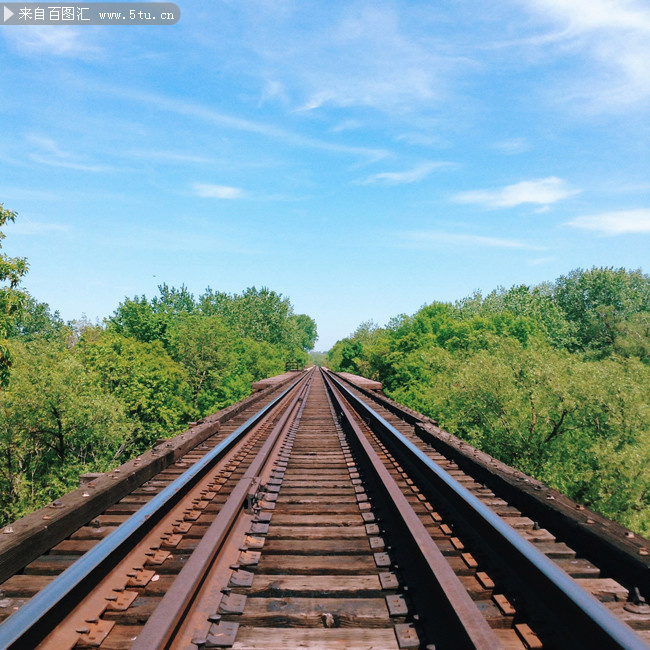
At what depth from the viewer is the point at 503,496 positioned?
4398 mm

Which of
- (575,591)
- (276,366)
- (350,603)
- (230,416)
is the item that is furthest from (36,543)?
(276,366)

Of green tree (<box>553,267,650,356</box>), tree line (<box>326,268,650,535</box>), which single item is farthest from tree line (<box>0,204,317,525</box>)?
green tree (<box>553,267,650,356</box>)

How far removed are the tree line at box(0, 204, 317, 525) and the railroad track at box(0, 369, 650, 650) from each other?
1149 cm

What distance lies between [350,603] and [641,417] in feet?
77.5

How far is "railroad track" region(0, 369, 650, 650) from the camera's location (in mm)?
2227

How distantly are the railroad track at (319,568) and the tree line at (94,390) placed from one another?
37.7 feet

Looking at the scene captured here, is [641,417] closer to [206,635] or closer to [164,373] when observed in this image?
[206,635]

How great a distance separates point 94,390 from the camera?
86.8 feet

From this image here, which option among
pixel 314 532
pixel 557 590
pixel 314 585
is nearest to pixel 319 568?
pixel 314 585

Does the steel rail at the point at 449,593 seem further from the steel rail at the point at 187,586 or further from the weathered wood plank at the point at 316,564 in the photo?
the steel rail at the point at 187,586

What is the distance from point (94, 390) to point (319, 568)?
27.5 meters

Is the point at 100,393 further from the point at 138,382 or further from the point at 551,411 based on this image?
the point at 551,411

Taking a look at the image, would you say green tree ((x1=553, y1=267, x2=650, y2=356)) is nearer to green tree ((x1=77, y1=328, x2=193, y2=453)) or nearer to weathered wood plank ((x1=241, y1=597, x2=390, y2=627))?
green tree ((x1=77, y1=328, x2=193, y2=453))

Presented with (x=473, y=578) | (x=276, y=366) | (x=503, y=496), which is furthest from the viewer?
(x=276, y=366)
